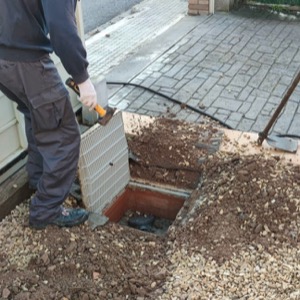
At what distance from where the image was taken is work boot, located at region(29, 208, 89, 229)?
Result: 12.1 feet

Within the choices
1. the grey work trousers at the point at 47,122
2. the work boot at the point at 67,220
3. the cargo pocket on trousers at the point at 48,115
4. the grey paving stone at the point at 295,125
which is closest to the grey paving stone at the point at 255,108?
the grey paving stone at the point at 295,125

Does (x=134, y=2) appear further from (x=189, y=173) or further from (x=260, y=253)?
(x=260, y=253)

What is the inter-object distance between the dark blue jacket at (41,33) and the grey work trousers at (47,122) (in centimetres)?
8

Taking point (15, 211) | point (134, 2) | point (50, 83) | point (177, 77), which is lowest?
point (134, 2)

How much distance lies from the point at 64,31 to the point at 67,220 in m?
1.40

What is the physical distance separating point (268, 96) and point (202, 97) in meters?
0.72

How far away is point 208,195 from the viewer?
13.1ft

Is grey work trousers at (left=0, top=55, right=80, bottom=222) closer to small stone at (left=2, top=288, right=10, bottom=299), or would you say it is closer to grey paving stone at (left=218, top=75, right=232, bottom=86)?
small stone at (left=2, top=288, right=10, bottom=299)

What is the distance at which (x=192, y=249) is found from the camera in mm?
3518

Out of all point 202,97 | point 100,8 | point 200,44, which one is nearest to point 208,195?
point 202,97

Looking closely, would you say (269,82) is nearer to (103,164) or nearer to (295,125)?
(295,125)

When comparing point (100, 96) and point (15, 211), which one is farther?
point (100, 96)

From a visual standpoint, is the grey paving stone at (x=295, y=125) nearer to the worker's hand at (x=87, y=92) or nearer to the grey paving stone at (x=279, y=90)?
the grey paving stone at (x=279, y=90)

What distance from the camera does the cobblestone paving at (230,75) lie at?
5.50 meters
